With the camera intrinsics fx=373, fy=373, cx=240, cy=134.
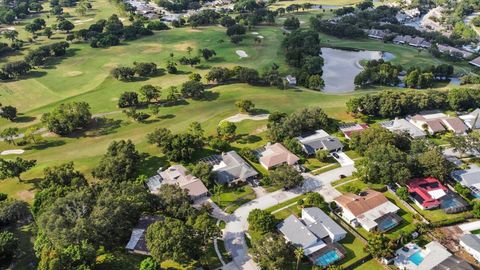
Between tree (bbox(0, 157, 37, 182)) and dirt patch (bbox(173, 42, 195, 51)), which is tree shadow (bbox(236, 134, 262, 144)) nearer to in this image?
tree (bbox(0, 157, 37, 182))

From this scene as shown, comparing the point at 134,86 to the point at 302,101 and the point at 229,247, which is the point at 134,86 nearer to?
the point at 302,101

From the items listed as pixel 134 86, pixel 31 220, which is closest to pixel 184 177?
pixel 31 220

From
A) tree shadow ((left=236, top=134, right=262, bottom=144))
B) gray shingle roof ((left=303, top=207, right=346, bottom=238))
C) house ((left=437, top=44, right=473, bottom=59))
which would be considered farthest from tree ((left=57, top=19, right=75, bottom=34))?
house ((left=437, top=44, right=473, bottom=59))

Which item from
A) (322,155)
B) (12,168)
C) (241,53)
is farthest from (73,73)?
(322,155)

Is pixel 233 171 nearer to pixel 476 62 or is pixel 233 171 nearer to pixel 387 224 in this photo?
pixel 387 224

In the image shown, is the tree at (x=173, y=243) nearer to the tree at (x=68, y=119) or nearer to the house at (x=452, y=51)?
the tree at (x=68, y=119)
